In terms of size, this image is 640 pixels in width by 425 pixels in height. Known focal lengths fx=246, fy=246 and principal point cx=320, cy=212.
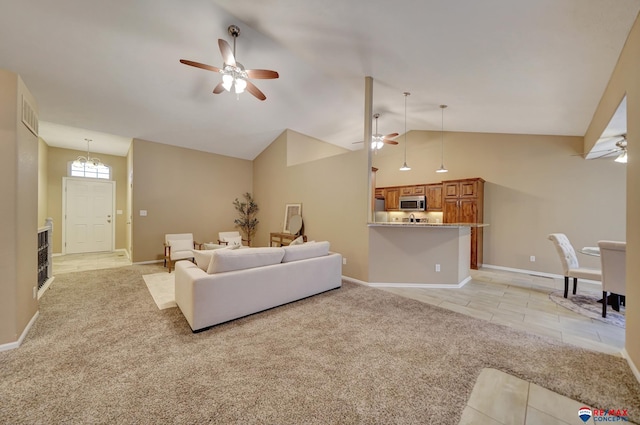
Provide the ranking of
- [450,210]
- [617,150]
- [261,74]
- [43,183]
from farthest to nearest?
[43,183]
[450,210]
[617,150]
[261,74]

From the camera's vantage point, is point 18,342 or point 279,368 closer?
point 279,368

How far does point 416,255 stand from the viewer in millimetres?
4188

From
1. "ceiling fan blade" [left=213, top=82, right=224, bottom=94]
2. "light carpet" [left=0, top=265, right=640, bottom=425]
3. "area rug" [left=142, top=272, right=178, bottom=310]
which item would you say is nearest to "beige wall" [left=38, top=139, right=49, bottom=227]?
"area rug" [left=142, top=272, right=178, bottom=310]

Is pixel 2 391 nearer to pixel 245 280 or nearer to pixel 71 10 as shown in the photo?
pixel 245 280

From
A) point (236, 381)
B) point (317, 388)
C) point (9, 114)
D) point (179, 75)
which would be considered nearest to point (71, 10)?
point (179, 75)

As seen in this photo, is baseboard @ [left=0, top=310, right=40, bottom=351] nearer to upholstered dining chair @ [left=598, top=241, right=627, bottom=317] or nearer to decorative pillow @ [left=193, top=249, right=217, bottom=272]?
decorative pillow @ [left=193, top=249, right=217, bottom=272]

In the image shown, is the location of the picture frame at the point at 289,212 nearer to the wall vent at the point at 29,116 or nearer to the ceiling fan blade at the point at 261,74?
the ceiling fan blade at the point at 261,74

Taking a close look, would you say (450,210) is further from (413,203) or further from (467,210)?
(413,203)

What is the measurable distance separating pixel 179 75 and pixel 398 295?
198 inches

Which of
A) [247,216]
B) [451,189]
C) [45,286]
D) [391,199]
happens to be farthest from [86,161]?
[451,189]

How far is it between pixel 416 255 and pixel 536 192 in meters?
3.17

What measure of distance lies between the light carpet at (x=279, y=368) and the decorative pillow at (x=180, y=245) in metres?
2.38

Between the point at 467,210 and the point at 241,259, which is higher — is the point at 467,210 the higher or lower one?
the higher one

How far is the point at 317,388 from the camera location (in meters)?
1.73
